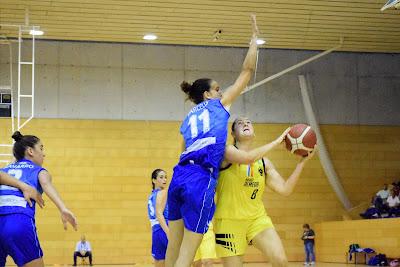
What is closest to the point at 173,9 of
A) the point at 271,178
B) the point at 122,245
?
the point at 122,245

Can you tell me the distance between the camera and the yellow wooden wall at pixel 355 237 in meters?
19.6

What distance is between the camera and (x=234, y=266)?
6.80 meters

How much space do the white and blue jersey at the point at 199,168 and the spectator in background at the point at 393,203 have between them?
15783 mm

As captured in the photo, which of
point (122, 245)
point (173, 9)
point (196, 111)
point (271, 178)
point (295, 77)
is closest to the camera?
point (196, 111)

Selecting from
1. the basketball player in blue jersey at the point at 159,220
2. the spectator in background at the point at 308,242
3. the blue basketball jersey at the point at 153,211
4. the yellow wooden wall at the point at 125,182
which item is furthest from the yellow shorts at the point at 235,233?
the spectator in background at the point at 308,242

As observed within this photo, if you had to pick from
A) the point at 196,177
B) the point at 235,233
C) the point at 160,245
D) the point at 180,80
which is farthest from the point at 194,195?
the point at 180,80

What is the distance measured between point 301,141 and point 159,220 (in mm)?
3158

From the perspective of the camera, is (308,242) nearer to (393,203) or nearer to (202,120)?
(393,203)

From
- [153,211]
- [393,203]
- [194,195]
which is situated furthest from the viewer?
→ [393,203]

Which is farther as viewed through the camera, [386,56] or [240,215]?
[386,56]

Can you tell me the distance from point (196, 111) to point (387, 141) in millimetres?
19599

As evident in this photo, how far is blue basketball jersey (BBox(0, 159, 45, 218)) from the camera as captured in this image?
21.0ft

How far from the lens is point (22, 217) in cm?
639

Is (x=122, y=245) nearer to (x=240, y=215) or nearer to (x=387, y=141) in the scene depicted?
(x=387, y=141)
